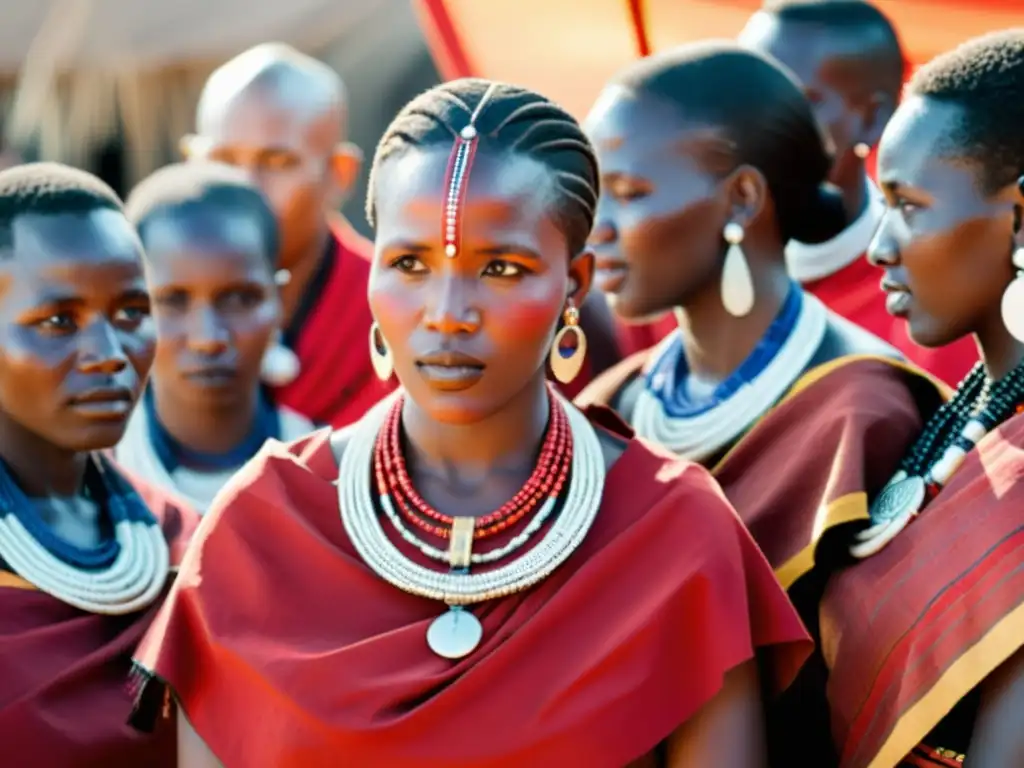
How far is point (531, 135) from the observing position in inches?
116

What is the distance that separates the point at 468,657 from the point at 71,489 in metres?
1.00

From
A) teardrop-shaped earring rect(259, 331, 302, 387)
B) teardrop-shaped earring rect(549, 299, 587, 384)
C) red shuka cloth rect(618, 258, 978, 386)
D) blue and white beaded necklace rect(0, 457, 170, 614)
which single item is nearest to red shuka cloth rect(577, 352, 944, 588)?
teardrop-shaped earring rect(549, 299, 587, 384)

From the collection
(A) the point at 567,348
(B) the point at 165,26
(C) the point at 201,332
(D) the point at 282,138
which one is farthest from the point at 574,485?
(B) the point at 165,26

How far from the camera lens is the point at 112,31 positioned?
8.48 metres

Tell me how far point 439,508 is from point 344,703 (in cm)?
41

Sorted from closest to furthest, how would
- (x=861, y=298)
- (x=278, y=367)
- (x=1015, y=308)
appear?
(x=1015, y=308) < (x=861, y=298) < (x=278, y=367)

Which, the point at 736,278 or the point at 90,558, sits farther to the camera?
the point at 736,278

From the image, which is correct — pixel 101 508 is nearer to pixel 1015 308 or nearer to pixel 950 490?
pixel 950 490

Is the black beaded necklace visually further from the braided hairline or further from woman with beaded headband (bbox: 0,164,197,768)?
woman with beaded headband (bbox: 0,164,197,768)

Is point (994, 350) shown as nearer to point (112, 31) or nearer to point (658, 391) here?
point (658, 391)

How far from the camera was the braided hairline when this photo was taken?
2928 millimetres

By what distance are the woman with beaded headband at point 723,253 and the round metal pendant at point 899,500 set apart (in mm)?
256

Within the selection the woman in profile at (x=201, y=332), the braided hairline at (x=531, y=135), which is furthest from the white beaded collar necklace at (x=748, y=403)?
the woman in profile at (x=201, y=332)

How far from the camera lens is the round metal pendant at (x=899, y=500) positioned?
3227 mm
